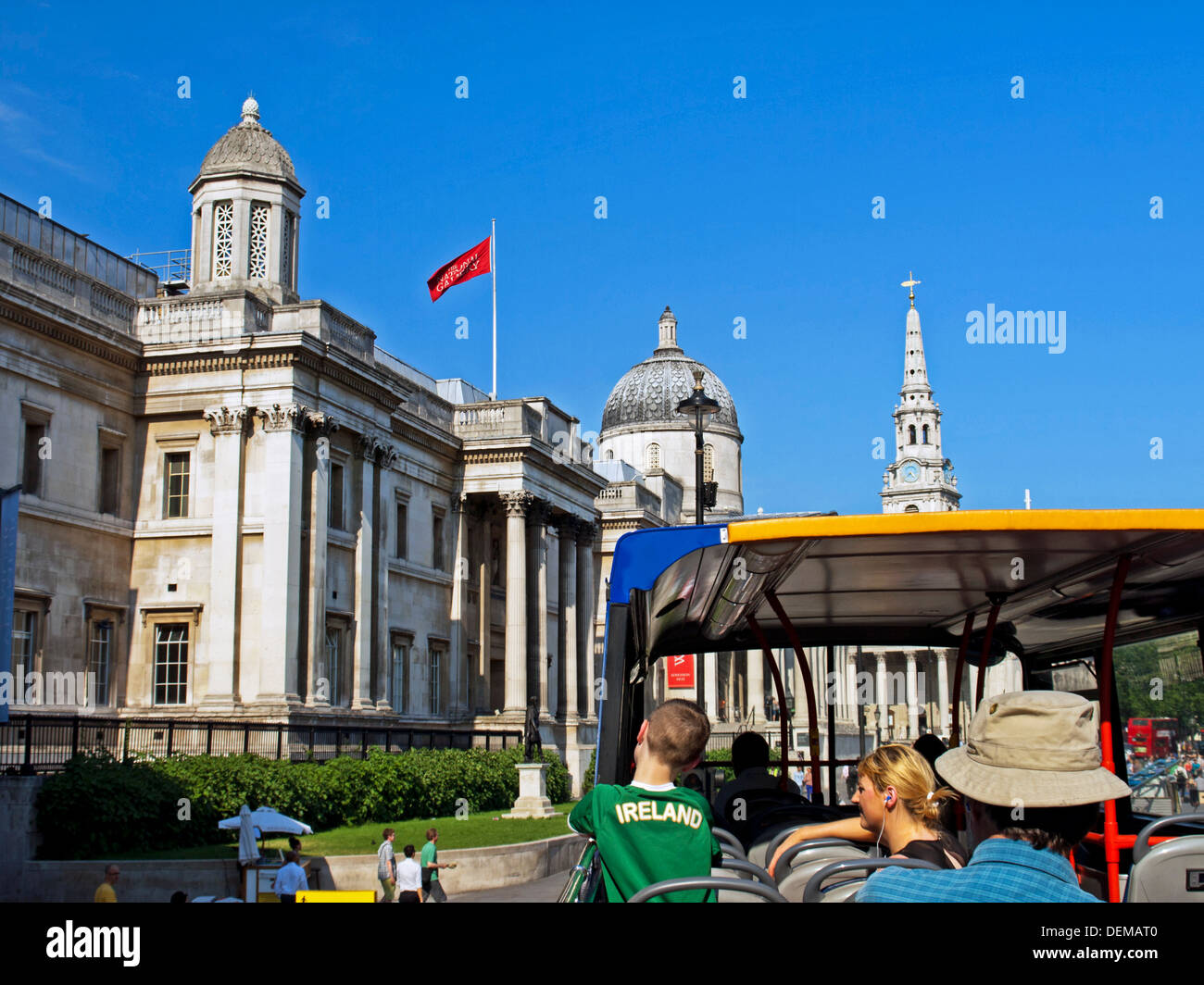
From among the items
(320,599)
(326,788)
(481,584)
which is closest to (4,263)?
(320,599)

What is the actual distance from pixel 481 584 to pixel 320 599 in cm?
1410

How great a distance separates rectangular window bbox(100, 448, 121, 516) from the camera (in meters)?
35.0

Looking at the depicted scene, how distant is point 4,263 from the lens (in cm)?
3058

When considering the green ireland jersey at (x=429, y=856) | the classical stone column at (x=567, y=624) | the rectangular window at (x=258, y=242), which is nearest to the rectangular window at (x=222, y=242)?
the rectangular window at (x=258, y=242)

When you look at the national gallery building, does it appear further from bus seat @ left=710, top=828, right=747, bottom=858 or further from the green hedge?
bus seat @ left=710, top=828, right=747, bottom=858

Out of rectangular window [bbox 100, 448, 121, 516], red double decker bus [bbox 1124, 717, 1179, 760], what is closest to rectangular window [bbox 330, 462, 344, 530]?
rectangular window [bbox 100, 448, 121, 516]

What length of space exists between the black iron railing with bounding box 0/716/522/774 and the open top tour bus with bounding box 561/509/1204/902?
16.4m

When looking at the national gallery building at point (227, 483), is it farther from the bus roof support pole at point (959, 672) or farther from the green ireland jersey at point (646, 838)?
the green ireland jersey at point (646, 838)

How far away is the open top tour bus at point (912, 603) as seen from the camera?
579 centimetres

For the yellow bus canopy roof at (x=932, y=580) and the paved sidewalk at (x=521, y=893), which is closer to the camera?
the yellow bus canopy roof at (x=932, y=580)

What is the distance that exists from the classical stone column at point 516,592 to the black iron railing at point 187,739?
318 inches

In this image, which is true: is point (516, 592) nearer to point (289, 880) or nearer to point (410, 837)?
point (410, 837)

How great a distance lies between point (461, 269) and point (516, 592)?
1194 centimetres
